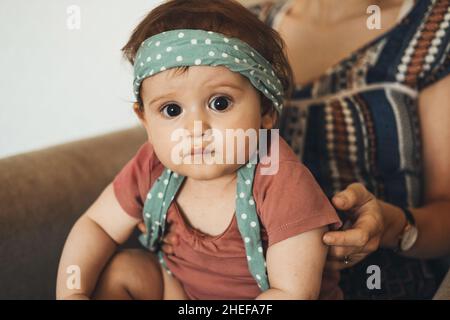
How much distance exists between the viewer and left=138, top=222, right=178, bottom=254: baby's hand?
0.64 meters

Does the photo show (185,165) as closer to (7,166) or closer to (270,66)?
(270,66)

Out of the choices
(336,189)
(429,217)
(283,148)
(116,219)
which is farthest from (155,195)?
(429,217)

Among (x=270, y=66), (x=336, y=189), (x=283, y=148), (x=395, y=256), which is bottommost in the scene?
(x=395, y=256)

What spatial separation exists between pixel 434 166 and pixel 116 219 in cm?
52

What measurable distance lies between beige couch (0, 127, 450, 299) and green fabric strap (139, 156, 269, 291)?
0.14 m

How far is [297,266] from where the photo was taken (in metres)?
0.54

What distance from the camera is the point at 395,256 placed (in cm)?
75

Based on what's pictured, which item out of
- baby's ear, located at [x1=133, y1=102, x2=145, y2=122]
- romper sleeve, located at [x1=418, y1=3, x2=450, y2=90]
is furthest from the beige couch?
romper sleeve, located at [x1=418, y1=3, x2=450, y2=90]

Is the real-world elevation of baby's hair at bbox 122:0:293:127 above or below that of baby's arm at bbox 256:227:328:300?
above

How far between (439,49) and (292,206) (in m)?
0.41

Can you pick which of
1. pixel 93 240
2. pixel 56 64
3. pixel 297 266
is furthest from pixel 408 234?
pixel 56 64

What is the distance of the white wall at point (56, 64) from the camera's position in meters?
0.65

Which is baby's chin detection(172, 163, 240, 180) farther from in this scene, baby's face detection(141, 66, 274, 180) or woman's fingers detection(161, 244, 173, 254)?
woman's fingers detection(161, 244, 173, 254)

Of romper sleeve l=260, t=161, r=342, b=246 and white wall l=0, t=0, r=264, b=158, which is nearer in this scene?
romper sleeve l=260, t=161, r=342, b=246
